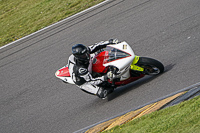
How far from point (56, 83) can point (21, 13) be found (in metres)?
7.70

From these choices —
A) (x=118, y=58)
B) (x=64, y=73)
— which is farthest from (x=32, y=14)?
(x=118, y=58)

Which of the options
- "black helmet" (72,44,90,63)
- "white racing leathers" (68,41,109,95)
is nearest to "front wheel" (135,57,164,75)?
"white racing leathers" (68,41,109,95)

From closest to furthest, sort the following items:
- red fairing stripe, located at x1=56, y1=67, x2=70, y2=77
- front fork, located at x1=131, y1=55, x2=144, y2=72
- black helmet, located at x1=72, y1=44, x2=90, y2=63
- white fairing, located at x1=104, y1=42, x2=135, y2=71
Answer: black helmet, located at x1=72, y1=44, x2=90, y2=63 < white fairing, located at x1=104, y1=42, x2=135, y2=71 < front fork, located at x1=131, y1=55, x2=144, y2=72 < red fairing stripe, located at x1=56, y1=67, x2=70, y2=77

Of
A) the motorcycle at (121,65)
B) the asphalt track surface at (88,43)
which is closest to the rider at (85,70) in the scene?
the motorcycle at (121,65)

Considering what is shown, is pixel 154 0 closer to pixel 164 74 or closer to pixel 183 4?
pixel 183 4

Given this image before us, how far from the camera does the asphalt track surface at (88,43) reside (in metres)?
7.66

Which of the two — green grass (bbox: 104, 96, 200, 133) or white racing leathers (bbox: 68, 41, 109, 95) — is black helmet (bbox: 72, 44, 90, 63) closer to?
white racing leathers (bbox: 68, 41, 109, 95)

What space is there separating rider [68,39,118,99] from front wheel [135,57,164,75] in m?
0.84

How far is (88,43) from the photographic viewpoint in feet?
36.2

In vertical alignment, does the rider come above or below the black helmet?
below

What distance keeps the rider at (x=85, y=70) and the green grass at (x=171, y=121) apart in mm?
1650

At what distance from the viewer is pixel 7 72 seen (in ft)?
37.2

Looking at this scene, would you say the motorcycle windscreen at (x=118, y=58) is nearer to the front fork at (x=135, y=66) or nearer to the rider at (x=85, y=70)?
the front fork at (x=135, y=66)

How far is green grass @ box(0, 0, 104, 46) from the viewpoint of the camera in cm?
1373
